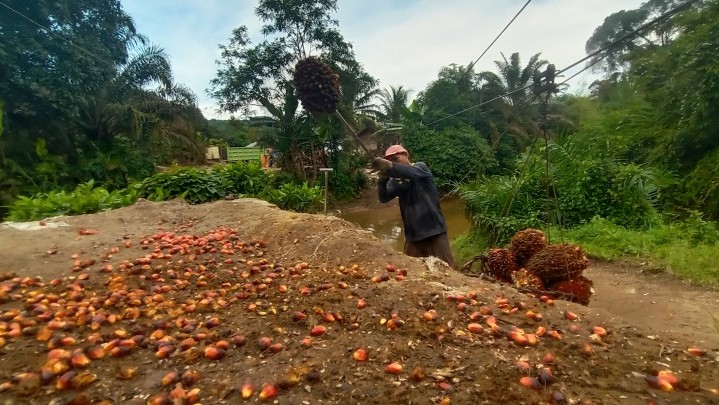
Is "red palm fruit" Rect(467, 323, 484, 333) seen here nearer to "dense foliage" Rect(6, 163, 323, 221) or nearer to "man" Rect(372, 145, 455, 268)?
"man" Rect(372, 145, 455, 268)

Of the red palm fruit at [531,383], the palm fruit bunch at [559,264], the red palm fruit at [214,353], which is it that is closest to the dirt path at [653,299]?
the palm fruit bunch at [559,264]

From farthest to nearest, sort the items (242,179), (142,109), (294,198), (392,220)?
(392,220)
(142,109)
(242,179)
(294,198)

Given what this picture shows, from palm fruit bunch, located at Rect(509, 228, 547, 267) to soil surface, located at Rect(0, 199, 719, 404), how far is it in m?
1.08

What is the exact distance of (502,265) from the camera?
3771 mm

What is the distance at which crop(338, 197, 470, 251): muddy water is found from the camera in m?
12.8

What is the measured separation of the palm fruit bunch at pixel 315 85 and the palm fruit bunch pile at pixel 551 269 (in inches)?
73.0

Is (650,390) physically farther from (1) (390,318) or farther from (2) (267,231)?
(2) (267,231)

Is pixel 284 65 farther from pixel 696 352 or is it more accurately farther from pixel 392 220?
pixel 696 352

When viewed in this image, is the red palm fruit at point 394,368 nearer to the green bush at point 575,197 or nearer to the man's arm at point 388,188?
the man's arm at point 388,188

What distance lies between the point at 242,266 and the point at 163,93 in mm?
14797

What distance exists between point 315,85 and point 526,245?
2.18 meters

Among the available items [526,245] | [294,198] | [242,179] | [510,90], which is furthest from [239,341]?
[510,90]

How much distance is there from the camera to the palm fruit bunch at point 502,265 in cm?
371

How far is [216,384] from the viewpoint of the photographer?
5.51ft
